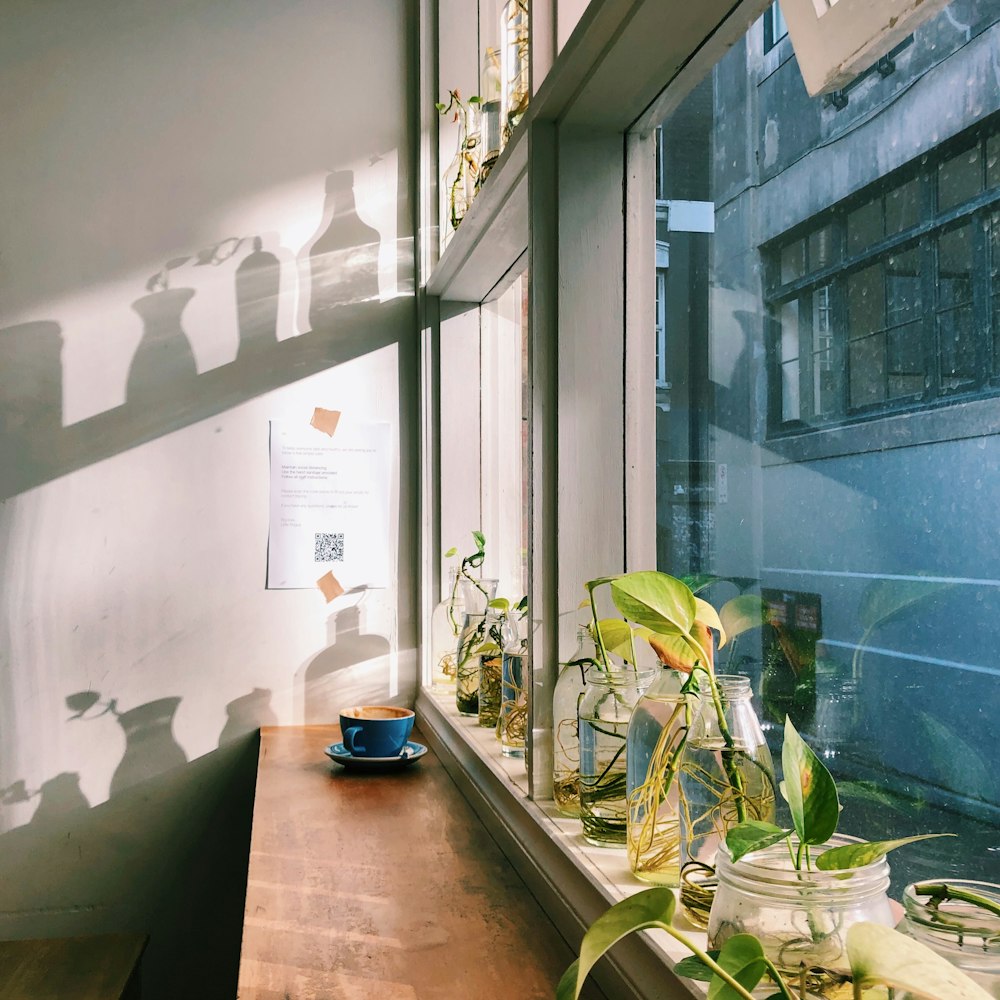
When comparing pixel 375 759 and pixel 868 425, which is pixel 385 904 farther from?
pixel 868 425

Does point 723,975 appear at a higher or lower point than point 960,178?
lower

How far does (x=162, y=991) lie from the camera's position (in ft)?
6.49

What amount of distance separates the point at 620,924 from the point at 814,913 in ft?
0.49

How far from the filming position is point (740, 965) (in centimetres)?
48

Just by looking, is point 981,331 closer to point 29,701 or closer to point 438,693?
point 438,693

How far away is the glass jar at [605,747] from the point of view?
992 mm

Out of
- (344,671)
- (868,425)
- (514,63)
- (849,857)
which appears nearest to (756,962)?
(849,857)

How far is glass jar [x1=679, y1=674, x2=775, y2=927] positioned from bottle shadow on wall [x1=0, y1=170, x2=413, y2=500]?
1.47 m

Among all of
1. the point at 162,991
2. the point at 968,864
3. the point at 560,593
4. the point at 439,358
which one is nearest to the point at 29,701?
the point at 162,991

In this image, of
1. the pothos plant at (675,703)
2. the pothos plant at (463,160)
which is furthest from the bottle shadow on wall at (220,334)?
the pothos plant at (675,703)

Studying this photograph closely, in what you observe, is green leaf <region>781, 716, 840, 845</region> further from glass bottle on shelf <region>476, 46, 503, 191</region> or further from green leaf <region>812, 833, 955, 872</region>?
glass bottle on shelf <region>476, 46, 503, 191</region>

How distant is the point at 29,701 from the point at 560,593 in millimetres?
1334

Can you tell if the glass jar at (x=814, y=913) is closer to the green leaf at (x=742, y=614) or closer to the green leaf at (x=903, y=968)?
the green leaf at (x=903, y=968)

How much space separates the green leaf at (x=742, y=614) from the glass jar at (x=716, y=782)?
17cm
